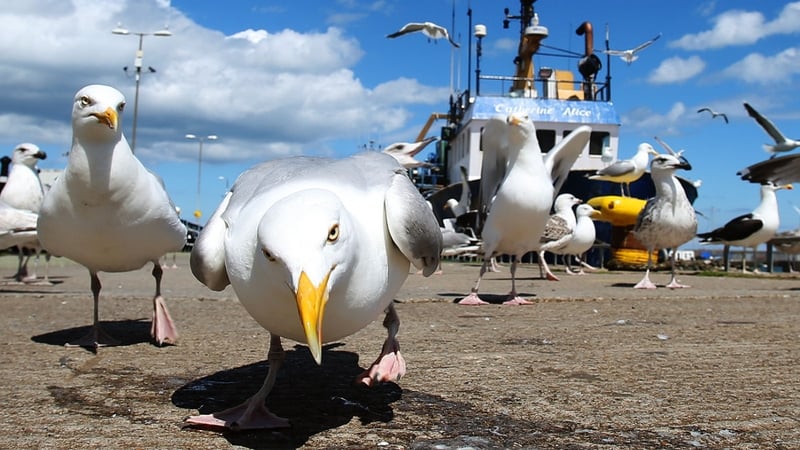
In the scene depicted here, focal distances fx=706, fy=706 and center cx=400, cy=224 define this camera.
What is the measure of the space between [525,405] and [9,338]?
3922mm

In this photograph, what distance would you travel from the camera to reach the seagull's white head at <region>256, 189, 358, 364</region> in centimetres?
217

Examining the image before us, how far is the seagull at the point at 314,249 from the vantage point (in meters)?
2.24

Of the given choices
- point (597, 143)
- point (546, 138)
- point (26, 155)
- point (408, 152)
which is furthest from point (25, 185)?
point (597, 143)

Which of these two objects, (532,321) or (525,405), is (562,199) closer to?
(532,321)

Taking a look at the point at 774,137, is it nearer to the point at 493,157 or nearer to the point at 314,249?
the point at 493,157

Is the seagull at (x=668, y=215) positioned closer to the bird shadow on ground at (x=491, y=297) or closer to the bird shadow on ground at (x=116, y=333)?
the bird shadow on ground at (x=491, y=297)

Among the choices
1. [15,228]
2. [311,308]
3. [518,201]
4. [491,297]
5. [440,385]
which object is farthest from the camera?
[491,297]

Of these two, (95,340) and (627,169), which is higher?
(627,169)

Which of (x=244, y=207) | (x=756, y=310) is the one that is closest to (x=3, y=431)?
(x=244, y=207)

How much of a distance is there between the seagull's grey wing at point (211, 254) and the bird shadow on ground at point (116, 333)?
215 cm

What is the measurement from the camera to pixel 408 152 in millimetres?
5199

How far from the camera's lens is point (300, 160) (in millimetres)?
3291

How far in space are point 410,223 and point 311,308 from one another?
2.83 ft

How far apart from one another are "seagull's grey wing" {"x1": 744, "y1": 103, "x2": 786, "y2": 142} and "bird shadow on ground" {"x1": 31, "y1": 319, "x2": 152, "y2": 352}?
8787mm
